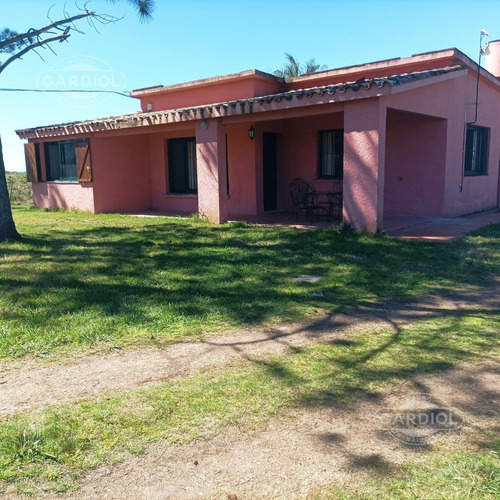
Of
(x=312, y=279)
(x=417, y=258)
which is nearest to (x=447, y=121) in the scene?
(x=417, y=258)

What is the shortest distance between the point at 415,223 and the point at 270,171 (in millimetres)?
4338

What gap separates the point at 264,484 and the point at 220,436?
0.46 metres

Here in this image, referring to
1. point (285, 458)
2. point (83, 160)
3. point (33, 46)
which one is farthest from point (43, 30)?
point (285, 458)

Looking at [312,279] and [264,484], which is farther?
[312,279]

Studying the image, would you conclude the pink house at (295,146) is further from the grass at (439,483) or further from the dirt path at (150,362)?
the grass at (439,483)

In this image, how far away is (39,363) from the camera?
3.70 metres

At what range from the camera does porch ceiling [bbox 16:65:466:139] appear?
27.0ft

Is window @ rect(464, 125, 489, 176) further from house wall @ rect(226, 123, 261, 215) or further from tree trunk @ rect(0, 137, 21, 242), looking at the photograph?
tree trunk @ rect(0, 137, 21, 242)

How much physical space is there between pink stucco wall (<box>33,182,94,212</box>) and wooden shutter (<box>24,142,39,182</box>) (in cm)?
28

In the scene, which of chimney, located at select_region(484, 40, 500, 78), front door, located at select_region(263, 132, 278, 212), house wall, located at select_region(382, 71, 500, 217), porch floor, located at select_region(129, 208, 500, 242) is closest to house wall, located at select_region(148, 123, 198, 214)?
porch floor, located at select_region(129, 208, 500, 242)

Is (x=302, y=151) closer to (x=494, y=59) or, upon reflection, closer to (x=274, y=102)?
(x=274, y=102)

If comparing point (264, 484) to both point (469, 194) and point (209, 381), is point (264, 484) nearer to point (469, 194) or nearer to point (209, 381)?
point (209, 381)

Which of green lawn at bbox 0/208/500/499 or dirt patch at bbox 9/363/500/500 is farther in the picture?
green lawn at bbox 0/208/500/499

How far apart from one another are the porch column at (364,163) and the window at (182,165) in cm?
619
